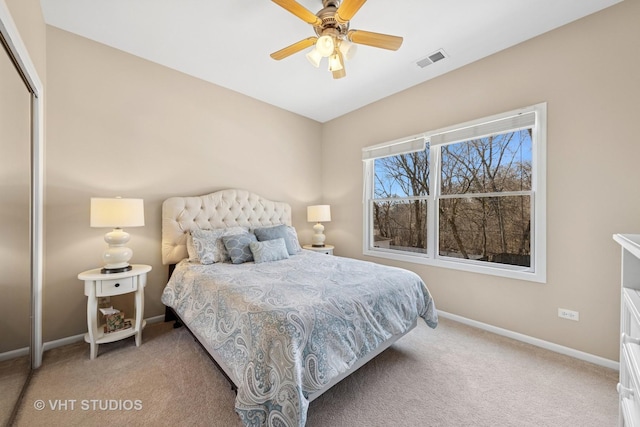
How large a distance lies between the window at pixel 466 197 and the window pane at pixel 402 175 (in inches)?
0.5

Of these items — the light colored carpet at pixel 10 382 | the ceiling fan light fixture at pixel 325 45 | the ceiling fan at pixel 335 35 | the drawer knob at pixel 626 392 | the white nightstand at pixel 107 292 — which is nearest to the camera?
the drawer knob at pixel 626 392

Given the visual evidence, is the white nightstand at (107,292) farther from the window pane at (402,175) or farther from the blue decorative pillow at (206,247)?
the window pane at (402,175)

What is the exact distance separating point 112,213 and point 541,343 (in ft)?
13.3

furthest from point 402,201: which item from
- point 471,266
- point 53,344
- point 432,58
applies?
point 53,344

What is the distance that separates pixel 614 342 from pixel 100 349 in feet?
14.4

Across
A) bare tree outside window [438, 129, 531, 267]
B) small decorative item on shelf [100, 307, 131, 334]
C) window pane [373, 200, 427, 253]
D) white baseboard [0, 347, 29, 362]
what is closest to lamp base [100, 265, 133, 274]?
small decorative item on shelf [100, 307, 131, 334]

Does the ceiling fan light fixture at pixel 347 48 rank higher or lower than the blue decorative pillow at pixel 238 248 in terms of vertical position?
higher

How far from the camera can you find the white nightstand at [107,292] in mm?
2123

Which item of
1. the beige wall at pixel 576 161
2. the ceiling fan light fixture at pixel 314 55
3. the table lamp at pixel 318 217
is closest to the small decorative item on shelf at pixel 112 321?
the table lamp at pixel 318 217

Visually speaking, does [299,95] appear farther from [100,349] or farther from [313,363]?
[100,349]

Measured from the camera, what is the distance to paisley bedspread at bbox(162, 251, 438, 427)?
1286 millimetres

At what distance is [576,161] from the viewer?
7.29ft

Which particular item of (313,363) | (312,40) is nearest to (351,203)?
(312,40)

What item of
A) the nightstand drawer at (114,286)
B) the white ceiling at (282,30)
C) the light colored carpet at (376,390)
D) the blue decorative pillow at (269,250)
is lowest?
the light colored carpet at (376,390)
